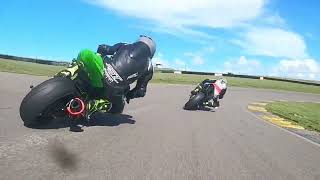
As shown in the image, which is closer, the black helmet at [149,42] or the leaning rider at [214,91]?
the black helmet at [149,42]

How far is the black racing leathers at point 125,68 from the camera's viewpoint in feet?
31.7

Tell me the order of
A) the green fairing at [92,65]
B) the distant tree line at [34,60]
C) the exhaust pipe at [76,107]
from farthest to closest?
the distant tree line at [34,60], the green fairing at [92,65], the exhaust pipe at [76,107]

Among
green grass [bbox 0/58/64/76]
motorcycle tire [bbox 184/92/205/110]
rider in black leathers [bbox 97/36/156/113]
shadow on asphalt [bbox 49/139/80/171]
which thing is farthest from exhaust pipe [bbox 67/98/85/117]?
green grass [bbox 0/58/64/76]

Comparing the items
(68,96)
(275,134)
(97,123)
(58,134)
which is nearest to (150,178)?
(58,134)

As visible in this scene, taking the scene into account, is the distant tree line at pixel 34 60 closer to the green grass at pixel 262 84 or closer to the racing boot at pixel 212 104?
the green grass at pixel 262 84

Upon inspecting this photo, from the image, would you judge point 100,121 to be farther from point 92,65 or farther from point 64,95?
point 64,95

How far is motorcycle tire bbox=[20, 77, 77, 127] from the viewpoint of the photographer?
824cm

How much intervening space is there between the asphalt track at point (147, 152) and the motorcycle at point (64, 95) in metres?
0.30

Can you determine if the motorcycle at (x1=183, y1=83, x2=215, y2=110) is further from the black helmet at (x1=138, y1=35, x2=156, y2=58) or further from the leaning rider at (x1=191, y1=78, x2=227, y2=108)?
the black helmet at (x1=138, y1=35, x2=156, y2=58)

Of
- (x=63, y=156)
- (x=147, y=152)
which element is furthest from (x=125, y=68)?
(x=63, y=156)

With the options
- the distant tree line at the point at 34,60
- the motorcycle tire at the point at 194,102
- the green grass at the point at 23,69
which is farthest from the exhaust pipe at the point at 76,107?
the distant tree line at the point at 34,60

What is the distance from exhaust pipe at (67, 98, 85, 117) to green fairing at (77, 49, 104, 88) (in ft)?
2.14

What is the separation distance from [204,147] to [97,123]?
2.43m

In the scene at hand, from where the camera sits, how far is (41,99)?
824cm
